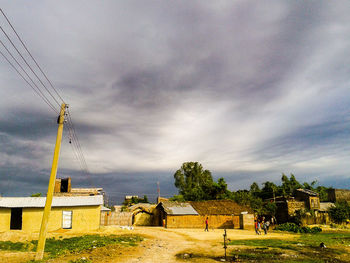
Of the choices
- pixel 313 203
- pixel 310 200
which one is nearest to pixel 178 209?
pixel 310 200

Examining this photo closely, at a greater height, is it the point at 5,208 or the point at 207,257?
the point at 5,208

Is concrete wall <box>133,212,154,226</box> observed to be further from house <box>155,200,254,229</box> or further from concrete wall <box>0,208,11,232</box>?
concrete wall <box>0,208,11,232</box>

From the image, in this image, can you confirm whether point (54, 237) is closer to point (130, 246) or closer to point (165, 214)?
point (130, 246)

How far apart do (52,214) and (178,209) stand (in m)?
18.3

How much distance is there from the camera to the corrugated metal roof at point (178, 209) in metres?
36.7

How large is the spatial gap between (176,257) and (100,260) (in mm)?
4311

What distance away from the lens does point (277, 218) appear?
46.1 metres

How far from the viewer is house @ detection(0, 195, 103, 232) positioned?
85.3ft

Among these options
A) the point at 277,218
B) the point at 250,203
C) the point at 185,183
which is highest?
the point at 185,183

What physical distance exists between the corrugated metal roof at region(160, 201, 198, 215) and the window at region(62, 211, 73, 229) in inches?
546

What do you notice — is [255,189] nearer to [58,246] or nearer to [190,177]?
[190,177]

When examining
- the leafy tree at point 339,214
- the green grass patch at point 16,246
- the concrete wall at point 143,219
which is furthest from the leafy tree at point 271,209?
the green grass patch at point 16,246

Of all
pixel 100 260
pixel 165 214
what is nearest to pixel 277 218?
pixel 165 214

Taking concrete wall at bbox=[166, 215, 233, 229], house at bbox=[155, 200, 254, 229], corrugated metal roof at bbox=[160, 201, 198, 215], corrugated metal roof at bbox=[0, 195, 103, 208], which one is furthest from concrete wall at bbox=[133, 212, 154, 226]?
corrugated metal roof at bbox=[0, 195, 103, 208]
